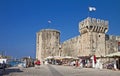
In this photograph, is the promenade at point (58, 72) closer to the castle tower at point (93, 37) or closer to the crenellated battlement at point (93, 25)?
the castle tower at point (93, 37)

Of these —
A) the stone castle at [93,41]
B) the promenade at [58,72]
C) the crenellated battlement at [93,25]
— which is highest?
the crenellated battlement at [93,25]

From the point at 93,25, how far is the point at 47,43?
48.2 feet

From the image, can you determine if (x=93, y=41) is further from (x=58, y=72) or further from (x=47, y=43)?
(x=58, y=72)

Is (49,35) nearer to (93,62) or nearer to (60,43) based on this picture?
(60,43)

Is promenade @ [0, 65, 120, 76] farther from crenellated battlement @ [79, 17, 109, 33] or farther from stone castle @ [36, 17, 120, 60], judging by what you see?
crenellated battlement @ [79, 17, 109, 33]

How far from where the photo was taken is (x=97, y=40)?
37281 mm

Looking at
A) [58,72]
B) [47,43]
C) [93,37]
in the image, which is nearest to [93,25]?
[93,37]

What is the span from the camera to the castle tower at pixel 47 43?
1936 inches

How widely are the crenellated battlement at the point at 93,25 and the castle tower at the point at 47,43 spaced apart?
11.9 metres

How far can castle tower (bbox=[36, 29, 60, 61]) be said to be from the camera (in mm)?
49178

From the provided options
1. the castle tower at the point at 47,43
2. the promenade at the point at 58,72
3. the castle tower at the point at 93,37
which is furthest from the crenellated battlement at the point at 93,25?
the promenade at the point at 58,72

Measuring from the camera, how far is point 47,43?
4956cm

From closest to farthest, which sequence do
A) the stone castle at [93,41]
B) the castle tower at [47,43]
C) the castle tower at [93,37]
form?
the castle tower at [93,37] → the stone castle at [93,41] → the castle tower at [47,43]

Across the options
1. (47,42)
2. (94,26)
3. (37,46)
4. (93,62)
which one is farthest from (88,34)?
(37,46)
